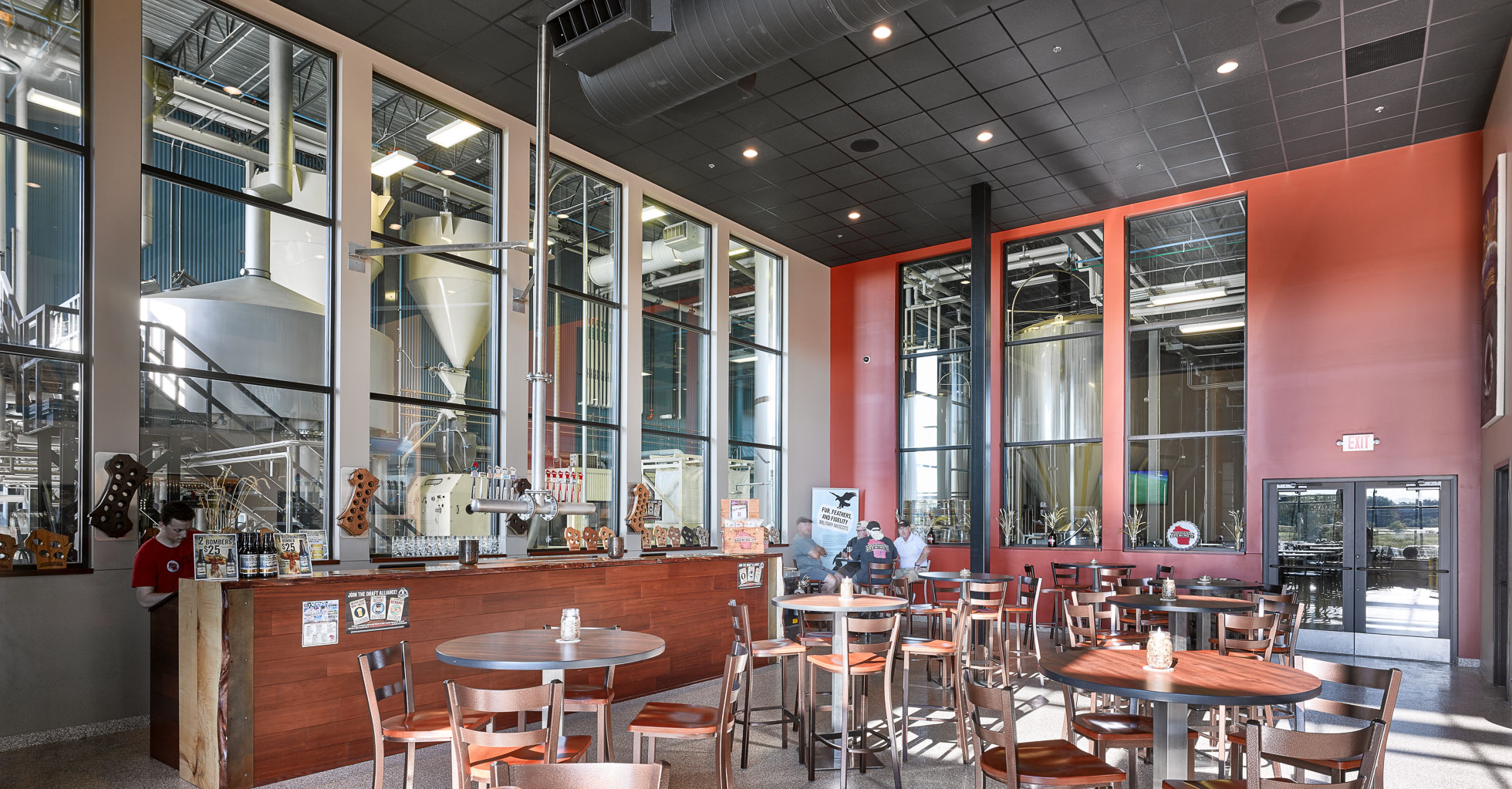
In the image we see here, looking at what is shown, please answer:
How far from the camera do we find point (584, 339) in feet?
30.3

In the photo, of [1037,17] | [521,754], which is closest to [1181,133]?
[1037,17]

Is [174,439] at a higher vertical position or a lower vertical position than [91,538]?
higher

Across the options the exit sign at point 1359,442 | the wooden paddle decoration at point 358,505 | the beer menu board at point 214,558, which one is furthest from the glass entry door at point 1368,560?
the beer menu board at point 214,558

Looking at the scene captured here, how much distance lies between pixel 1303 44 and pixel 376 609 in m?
7.87

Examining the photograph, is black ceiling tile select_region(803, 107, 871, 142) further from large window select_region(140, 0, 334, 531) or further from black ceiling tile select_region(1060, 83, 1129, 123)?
large window select_region(140, 0, 334, 531)

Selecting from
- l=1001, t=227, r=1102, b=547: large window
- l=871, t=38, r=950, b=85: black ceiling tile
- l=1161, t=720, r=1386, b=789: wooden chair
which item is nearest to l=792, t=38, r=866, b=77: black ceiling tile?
l=871, t=38, r=950, b=85: black ceiling tile

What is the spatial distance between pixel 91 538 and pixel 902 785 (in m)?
5.16

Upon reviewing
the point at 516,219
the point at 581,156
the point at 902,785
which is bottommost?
the point at 902,785

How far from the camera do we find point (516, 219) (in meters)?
8.23

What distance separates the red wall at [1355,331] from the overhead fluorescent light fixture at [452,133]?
7459 millimetres

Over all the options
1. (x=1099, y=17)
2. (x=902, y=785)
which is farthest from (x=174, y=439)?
(x=1099, y=17)

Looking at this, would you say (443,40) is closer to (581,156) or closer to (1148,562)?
(581,156)

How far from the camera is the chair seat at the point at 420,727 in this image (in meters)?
3.69

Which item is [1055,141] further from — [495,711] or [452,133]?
[495,711]
